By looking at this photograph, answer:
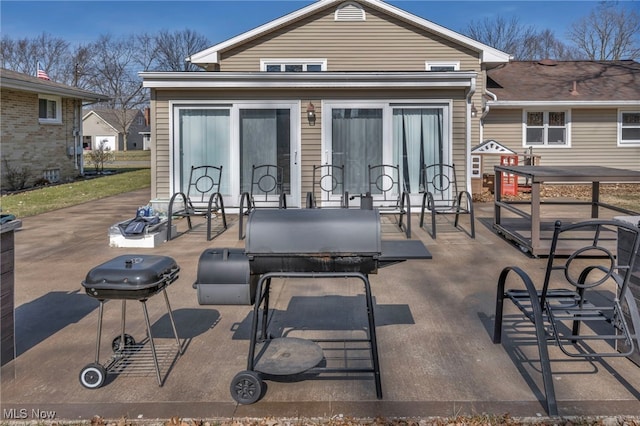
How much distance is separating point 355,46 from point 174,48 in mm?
40552

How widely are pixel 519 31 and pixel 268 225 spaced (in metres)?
42.1

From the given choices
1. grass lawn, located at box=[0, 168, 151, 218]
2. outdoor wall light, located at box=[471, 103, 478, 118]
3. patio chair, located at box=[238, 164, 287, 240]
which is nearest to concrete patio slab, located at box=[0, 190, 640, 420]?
patio chair, located at box=[238, 164, 287, 240]

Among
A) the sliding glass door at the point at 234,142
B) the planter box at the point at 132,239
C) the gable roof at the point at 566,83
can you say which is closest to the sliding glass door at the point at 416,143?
the sliding glass door at the point at 234,142

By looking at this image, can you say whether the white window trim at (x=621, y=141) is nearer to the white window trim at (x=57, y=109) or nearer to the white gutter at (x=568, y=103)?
the white gutter at (x=568, y=103)

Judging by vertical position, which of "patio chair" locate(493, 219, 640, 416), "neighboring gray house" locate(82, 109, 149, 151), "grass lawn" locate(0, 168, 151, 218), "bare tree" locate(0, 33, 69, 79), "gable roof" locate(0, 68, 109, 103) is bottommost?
"patio chair" locate(493, 219, 640, 416)

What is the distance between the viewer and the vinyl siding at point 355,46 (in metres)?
13.8

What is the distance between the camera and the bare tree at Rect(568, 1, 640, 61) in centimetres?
3011

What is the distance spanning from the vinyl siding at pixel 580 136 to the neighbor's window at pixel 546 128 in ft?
0.72

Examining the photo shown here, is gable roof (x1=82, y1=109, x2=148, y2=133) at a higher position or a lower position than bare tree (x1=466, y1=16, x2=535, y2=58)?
lower

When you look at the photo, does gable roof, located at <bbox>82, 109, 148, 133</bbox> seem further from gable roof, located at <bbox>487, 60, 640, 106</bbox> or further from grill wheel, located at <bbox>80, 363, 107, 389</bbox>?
grill wheel, located at <bbox>80, 363, 107, 389</bbox>

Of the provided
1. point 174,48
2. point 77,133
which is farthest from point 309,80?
point 174,48

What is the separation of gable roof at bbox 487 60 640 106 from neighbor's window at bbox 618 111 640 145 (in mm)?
509

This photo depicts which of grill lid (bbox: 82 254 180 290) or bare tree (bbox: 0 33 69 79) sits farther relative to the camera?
bare tree (bbox: 0 33 69 79)

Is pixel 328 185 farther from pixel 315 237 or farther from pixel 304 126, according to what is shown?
pixel 315 237
